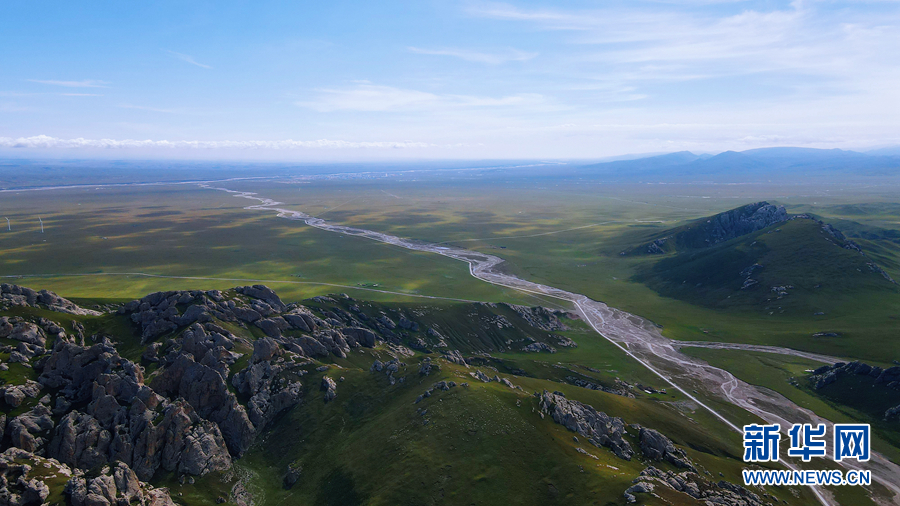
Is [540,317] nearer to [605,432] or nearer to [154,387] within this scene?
[605,432]

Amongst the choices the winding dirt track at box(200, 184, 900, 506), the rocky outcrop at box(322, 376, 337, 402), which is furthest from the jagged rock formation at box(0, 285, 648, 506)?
the winding dirt track at box(200, 184, 900, 506)

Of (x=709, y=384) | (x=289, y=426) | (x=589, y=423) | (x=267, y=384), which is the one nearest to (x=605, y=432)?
(x=589, y=423)

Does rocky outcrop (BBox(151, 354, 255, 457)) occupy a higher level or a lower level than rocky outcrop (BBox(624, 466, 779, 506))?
higher

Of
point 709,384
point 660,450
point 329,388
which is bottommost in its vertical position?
point 709,384

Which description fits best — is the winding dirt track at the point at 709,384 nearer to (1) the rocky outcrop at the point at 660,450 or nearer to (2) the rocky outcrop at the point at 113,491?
(1) the rocky outcrop at the point at 660,450

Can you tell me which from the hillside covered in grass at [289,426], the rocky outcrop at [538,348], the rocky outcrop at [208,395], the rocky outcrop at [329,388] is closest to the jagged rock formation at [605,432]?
the hillside covered in grass at [289,426]

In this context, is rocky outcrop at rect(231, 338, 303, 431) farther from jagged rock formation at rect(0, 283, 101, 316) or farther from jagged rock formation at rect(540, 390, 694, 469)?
jagged rock formation at rect(540, 390, 694, 469)

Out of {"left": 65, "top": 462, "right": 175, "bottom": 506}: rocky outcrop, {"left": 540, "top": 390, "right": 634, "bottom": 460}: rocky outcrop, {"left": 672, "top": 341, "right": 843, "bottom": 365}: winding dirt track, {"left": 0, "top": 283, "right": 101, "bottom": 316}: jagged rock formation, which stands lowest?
{"left": 672, "top": 341, "right": 843, "bottom": 365}: winding dirt track

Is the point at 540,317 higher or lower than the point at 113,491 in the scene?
lower

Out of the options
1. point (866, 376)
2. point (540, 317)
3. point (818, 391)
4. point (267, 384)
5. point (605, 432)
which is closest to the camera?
point (605, 432)
